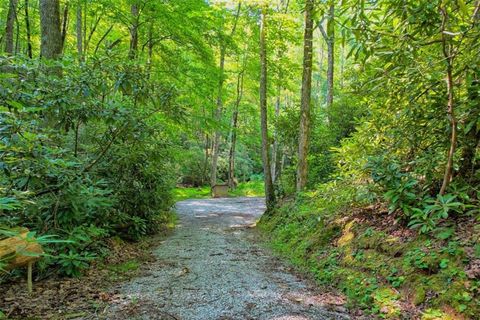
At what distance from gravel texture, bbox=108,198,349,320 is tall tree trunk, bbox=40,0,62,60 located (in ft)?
13.8

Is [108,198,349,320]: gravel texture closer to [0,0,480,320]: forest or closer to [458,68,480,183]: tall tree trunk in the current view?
[0,0,480,320]: forest

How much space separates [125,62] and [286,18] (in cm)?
582

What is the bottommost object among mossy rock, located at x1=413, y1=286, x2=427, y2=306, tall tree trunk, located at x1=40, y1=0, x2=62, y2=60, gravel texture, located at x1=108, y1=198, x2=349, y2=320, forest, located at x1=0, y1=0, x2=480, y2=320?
gravel texture, located at x1=108, y1=198, x2=349, y2=320

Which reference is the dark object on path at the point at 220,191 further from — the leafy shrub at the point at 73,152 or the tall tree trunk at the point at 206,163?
the leafy shrub at the point at 73,152

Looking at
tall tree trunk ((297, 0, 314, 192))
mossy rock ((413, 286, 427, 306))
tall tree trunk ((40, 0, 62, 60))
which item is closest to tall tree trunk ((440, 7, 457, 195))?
mossy rock ((413, 286, 427, 306))

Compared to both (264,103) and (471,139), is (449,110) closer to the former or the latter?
(471,139)

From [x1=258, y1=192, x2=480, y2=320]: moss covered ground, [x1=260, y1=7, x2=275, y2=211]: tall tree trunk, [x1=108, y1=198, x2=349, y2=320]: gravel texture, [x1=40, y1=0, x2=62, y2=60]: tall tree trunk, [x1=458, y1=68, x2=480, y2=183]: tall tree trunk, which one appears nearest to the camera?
[x1=258, y1=192, x2=480, y2=320]: moss covered ground

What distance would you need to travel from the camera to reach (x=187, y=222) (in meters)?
10.7

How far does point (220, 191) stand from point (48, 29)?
1538 cm

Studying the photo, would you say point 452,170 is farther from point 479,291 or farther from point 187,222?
point 187,222

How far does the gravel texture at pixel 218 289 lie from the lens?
3.29m

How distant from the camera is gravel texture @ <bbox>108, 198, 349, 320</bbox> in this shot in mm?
3285

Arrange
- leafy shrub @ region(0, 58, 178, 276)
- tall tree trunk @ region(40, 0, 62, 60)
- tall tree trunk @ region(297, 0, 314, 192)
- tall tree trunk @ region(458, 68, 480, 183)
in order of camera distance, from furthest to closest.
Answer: tall tree trunk @ region(297, 0, 314, 192) → tall tree trunk @ region(40, 0, 62, 60) → tall tree trunk @ region(458, 68, 480, 183) → leafy shrub @ region(0, 58, 178, 276)

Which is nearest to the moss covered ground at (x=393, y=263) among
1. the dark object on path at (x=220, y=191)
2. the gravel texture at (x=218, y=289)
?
the gravel texture at (x=218, y=289)
